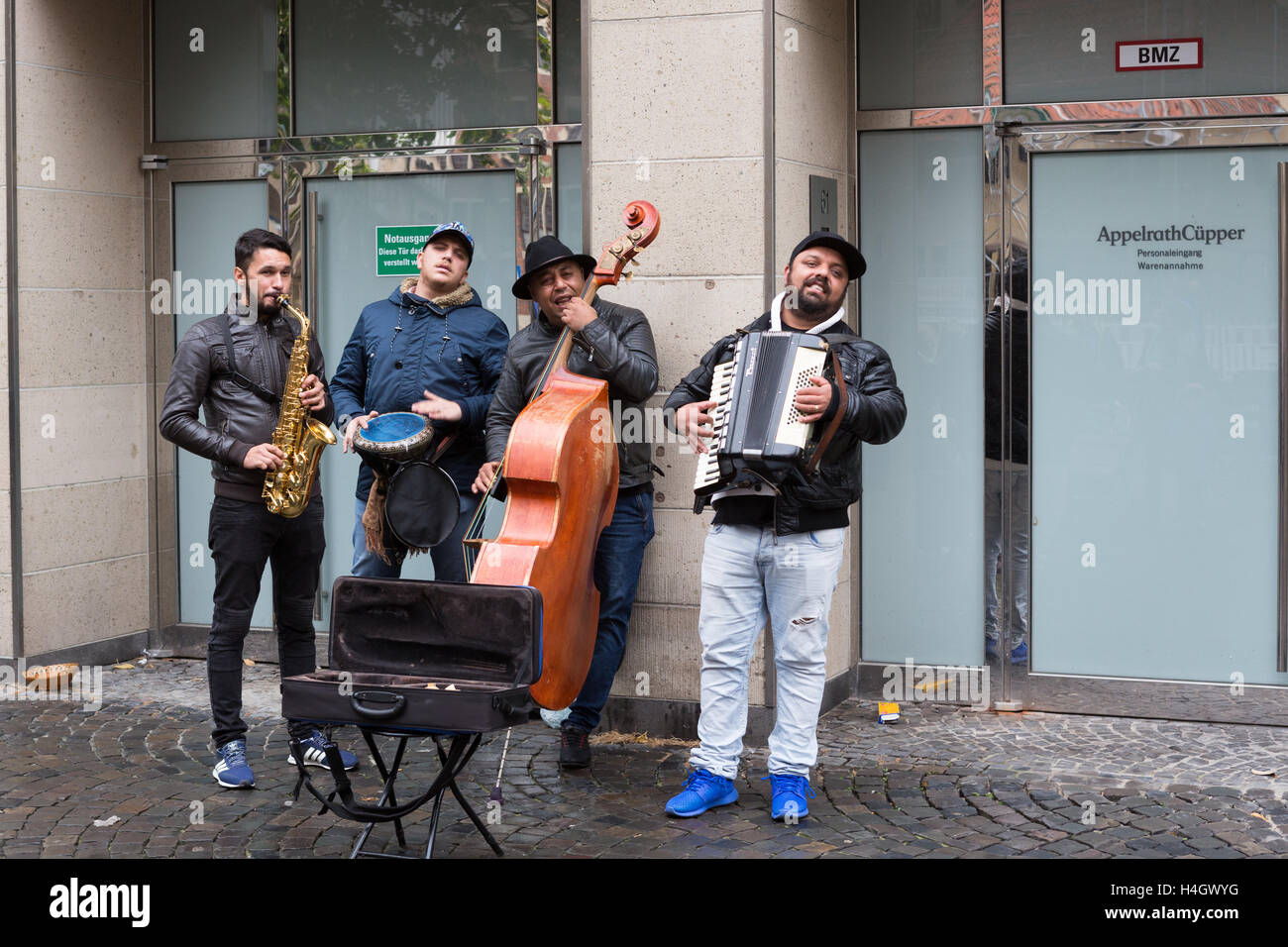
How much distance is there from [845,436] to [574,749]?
1.70m

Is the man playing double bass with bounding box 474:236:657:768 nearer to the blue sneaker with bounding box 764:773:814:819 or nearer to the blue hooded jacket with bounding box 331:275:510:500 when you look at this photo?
the blue hooded jacket with bounding box 331:275:510:500

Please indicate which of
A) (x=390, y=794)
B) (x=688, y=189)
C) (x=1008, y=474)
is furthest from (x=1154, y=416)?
(x=390, y=794)

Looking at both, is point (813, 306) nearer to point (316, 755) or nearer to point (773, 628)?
point (773, 628)

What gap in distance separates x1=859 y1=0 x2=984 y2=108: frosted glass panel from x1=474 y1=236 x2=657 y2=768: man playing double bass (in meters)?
1.78

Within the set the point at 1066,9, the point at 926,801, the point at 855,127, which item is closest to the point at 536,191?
the point at 855,127

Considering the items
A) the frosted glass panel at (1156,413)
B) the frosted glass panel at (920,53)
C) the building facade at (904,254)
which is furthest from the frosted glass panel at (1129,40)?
the frosted glass panel at (1156,413)

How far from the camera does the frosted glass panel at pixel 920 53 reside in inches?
272

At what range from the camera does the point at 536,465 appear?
526cm

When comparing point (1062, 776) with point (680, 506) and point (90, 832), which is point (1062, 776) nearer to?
point (680, 506)

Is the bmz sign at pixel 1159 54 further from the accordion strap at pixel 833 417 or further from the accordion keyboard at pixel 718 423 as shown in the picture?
the accordion keyboard at pixel 718 423

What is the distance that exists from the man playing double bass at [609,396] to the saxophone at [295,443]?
24.3 inches

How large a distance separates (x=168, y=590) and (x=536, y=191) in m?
2.94

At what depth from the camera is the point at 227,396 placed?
5.95 m

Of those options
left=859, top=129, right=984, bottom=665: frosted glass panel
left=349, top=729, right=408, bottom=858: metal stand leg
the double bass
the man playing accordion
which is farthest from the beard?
left=349, top=729, right=408, bottom=858: metal stand leg
